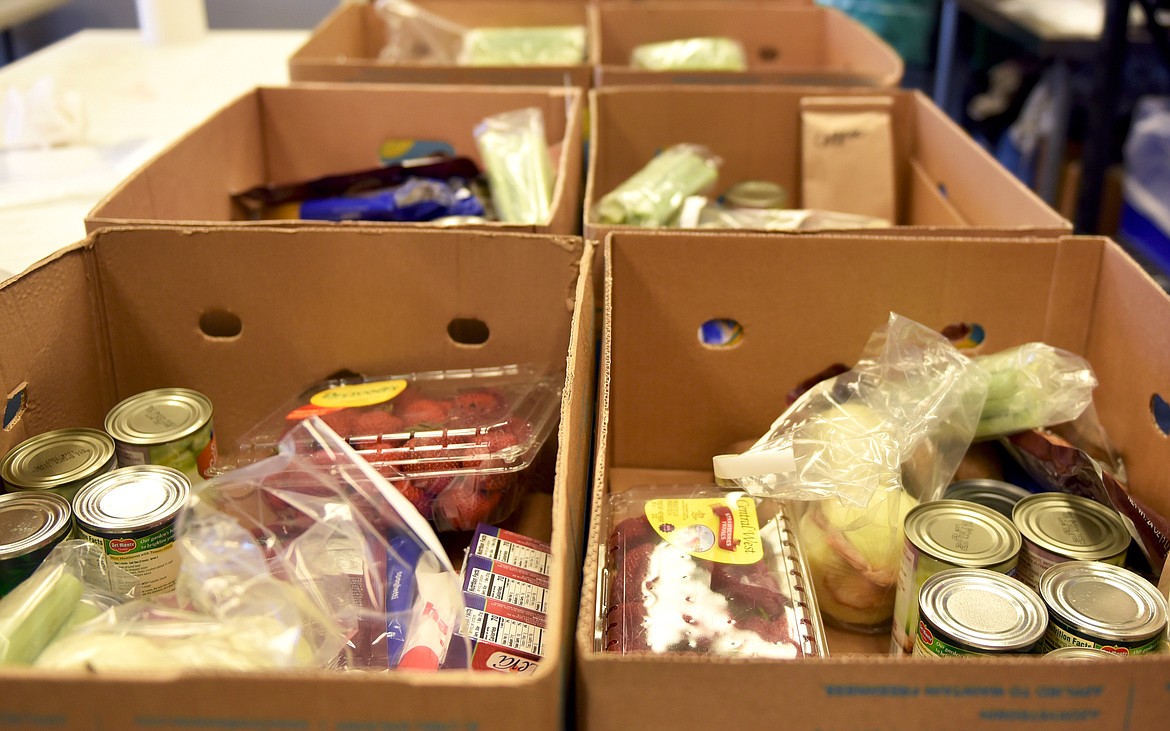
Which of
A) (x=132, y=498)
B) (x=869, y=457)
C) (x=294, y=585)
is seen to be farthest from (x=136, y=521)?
(x=869, y=457)

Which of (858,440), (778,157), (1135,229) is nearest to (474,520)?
(858,440)

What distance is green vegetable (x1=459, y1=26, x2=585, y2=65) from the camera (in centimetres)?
216

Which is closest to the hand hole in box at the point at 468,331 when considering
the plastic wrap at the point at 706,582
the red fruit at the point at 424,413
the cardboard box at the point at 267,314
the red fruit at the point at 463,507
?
the cardboard box at the point at 267,314

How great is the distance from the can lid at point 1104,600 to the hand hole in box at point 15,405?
1.01m

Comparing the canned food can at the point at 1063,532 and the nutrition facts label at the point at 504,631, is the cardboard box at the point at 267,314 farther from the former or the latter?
the canned food can at the point at 1063,532

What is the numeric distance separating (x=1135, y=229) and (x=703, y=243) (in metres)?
2.42

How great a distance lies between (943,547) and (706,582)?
0.21 metres

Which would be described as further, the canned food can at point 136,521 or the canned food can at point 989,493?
the canned food can at point 989,493

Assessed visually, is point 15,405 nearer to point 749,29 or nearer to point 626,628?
point 626,628

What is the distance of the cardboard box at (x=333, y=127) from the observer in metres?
1.56

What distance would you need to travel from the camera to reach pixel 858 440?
1023mm

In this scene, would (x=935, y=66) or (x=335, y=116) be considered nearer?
(x=335, y=116)

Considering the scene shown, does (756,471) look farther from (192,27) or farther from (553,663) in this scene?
(192,27)

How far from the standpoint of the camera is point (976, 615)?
768 millimetres
